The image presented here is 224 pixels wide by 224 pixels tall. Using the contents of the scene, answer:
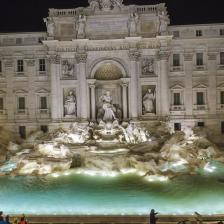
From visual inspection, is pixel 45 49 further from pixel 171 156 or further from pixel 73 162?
pixel 171 156

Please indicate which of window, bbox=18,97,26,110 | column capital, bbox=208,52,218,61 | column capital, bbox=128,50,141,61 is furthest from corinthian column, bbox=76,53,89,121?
column capital, bbox=208,52,218,61

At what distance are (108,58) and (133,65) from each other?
2400mm

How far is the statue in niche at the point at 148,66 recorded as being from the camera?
1449 inches

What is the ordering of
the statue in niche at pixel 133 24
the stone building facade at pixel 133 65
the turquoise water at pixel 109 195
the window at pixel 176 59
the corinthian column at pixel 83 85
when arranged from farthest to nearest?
the window at pixel 176 59, the corinthian column at pixel 83 85, the stone building facade at pixel 133 65, the statue in niche at pixel 133 24, the turquoise water at pixel 109 195

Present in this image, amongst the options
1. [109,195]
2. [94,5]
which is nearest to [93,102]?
[94,5]

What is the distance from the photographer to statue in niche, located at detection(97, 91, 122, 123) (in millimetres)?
36375

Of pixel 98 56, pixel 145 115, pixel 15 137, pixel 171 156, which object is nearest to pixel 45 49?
pixel 98 56

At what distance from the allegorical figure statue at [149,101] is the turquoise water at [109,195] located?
1142cm

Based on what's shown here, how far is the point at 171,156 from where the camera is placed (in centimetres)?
2852

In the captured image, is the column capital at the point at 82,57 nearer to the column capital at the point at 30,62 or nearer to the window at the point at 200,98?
the column capital at the point at 30,62

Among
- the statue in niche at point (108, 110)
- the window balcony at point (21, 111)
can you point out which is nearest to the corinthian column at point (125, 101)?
the statue in niche at point (108, 110)

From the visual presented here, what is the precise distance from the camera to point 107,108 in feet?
120

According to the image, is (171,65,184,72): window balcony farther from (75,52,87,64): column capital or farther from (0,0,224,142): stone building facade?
(75,52,87,64): column capital

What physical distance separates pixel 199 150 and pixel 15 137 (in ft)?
57.8
